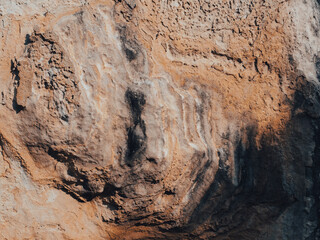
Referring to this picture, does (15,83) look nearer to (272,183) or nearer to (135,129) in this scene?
(135,129)

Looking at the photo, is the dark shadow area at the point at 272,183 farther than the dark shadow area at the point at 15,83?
Yes

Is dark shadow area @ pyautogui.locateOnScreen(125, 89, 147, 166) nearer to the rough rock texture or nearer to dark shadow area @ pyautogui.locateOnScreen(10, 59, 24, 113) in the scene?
the rough rock texture

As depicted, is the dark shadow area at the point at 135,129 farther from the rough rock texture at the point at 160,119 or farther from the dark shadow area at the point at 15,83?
the dark shadow area at the point at 15,83

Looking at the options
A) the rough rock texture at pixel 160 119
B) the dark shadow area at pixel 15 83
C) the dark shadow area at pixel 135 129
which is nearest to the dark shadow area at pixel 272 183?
the rough rock texture at pixel 160 119

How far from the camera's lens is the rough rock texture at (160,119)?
1.43 meters

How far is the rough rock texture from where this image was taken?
1429mm

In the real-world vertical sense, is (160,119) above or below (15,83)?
above

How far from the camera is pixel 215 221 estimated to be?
1.80m

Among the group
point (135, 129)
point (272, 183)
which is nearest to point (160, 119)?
point (135, 129)

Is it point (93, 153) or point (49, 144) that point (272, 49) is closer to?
point (93, 153)

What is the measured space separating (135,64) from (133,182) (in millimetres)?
549

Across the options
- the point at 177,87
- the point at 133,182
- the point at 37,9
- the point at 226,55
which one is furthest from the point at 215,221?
the point at 37,9

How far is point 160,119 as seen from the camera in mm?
1481

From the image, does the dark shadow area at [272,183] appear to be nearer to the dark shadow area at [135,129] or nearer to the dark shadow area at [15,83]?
the dark shadow area at [135,129]
